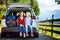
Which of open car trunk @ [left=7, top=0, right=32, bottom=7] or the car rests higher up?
open car trunk @ [left=7, top=0, right=32, bottom=7]

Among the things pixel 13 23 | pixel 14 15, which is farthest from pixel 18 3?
pixel 13 23

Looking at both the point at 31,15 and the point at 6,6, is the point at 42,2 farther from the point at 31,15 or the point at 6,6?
the point at 6,6

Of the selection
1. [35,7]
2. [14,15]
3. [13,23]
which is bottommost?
[13,23]

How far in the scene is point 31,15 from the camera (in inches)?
108

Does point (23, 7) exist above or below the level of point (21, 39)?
above

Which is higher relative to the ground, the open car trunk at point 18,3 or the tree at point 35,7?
the open car trunk at point 18,3

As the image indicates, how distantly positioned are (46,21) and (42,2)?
275 millimetres

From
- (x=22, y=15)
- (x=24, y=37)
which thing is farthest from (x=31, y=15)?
(x=24, y=37)

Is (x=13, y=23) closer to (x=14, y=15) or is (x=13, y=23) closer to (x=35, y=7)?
(x=14, y=15)

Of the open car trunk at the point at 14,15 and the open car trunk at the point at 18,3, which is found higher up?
the open car trunk at the point at 18,3

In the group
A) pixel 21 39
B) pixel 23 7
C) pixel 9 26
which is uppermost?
pixel 23 7

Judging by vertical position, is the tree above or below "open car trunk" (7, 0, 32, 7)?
below

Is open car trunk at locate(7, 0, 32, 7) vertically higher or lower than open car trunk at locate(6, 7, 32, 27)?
higher

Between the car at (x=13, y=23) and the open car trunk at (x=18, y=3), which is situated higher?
the open car trunk at (x=18, y=3)
